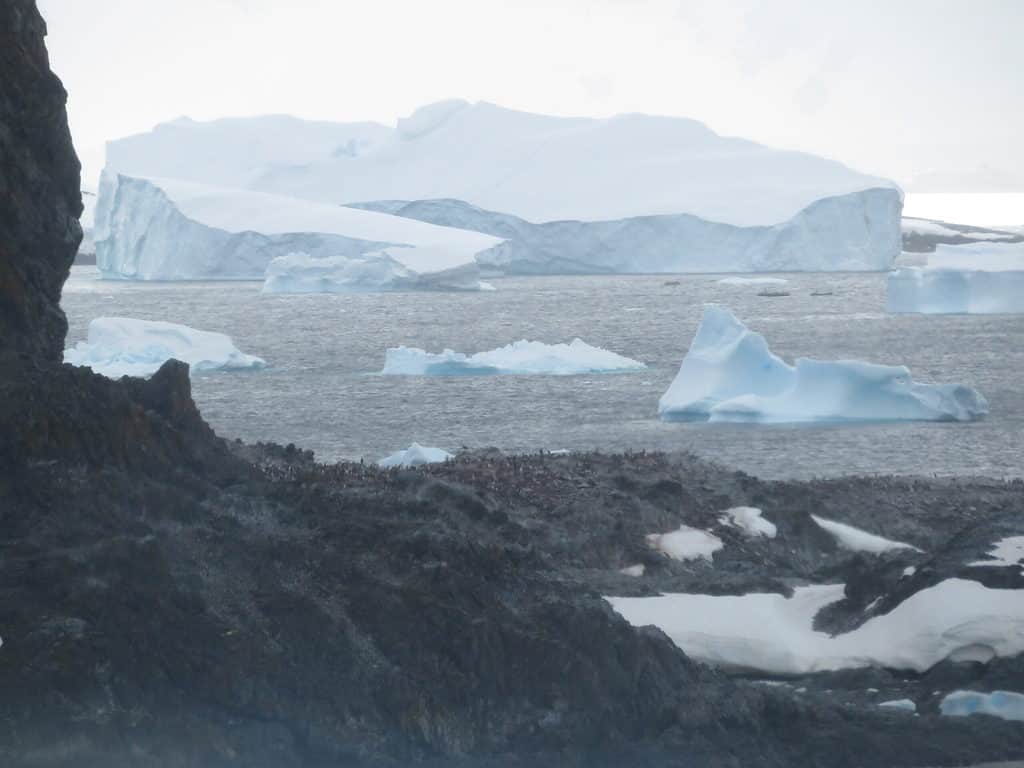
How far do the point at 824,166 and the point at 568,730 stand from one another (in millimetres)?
50778

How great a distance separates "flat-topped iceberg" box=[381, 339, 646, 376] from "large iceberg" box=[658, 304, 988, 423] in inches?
212

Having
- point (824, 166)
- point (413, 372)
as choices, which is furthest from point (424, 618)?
point (824, 166)

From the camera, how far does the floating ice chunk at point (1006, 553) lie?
6.12 meters

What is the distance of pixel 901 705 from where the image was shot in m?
5.42

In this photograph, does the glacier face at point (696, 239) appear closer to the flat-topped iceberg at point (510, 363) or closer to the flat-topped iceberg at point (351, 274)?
the flat-topped iceberg at point (351, 274)

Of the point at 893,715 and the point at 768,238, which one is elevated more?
the point at 768,238

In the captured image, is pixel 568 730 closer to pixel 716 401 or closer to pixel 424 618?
pixel 424 618

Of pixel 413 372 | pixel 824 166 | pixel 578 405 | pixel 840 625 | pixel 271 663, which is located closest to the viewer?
pixel 271 663

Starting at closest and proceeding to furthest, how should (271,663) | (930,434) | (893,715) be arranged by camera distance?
(271,663)
(893,715)
(930,434)

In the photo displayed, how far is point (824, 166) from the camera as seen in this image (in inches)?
2105

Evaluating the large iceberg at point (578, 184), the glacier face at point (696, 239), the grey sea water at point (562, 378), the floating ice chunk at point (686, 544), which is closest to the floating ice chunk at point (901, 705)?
the floating ice chunk at point (686, 544)

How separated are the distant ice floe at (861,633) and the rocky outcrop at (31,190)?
2718 mm

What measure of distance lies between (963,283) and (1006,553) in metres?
30.1

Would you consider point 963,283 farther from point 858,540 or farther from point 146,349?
point 858,540
